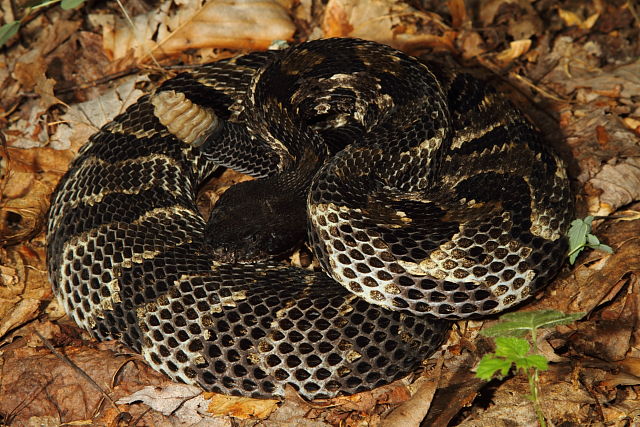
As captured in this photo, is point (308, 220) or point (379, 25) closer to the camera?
point (308, 220)

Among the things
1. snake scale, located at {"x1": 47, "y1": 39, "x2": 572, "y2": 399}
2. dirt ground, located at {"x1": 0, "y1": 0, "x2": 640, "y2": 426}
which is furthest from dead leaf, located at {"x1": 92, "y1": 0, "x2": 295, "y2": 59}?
snake scale, located at {"x1": 47, "y1": 39, "x2": 572, "y2": 399}

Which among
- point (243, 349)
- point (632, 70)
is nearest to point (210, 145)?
point (243, 349)

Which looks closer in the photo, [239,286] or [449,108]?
[239,286]

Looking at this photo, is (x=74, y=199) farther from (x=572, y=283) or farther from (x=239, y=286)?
(x=572, y=283)

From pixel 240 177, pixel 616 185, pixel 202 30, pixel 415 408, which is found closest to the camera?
pixel 415 408

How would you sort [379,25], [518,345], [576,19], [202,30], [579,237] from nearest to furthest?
1. [518,345]
2. [579,237]
3. [202,30]
4. [379,25]
5. [576,19]

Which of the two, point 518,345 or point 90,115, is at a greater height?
point 518,345

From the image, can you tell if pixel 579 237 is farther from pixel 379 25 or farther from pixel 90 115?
pixel 90 115

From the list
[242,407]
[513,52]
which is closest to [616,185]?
[513,52]
